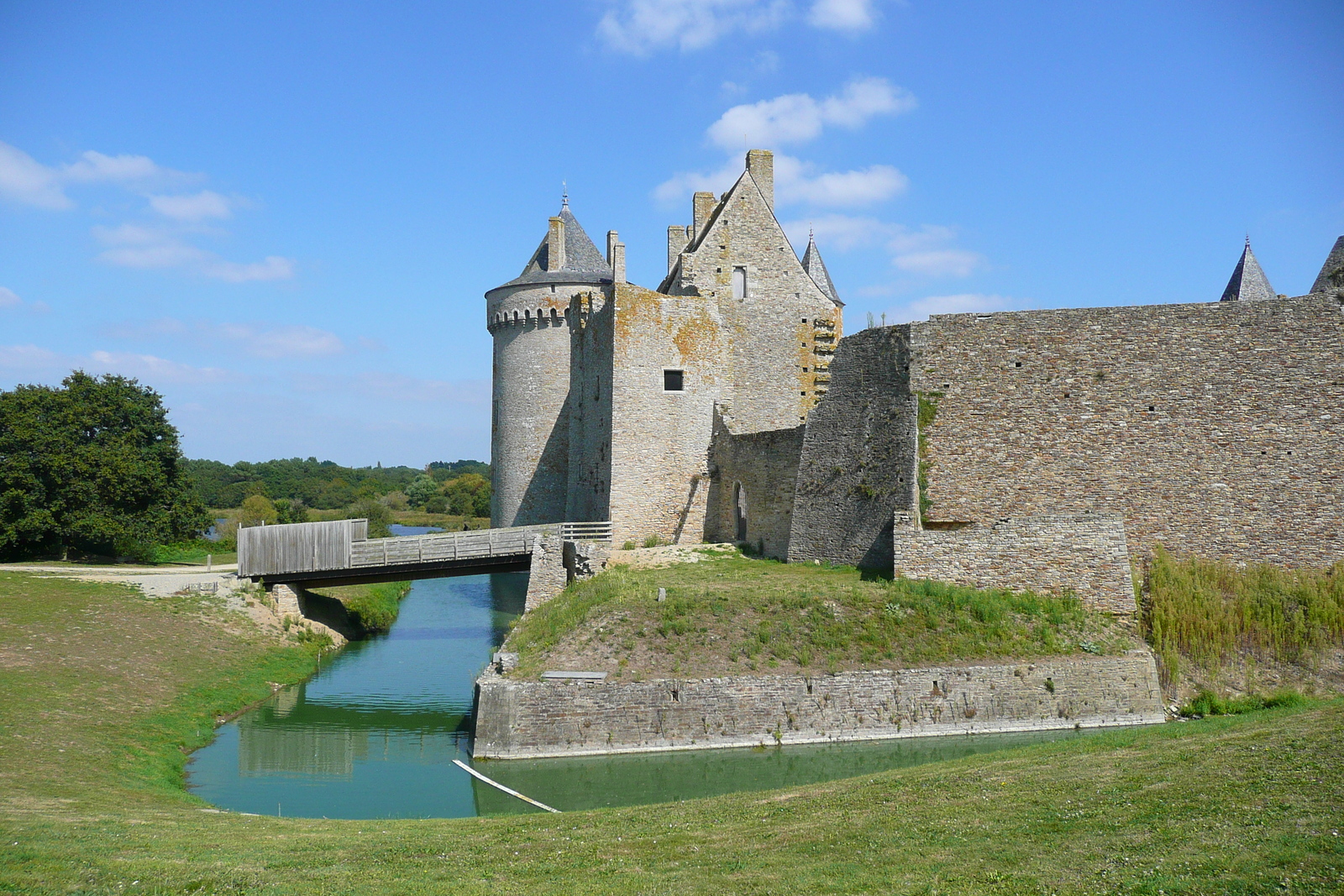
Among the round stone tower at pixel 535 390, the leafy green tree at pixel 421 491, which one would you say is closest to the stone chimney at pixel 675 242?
the round stone tower at pixel 535 390

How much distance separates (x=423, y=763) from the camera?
16.7m

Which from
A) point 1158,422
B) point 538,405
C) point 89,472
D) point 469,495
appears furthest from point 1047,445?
point 469,495

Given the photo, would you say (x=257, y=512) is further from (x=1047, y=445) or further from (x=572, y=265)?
(x=1047, y=445)

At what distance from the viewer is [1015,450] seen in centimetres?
2030

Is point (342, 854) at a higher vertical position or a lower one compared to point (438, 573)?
lower

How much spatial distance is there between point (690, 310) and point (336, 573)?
1215 centimetres

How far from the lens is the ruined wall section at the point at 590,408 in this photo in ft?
88.6

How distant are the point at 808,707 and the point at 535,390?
19960mm

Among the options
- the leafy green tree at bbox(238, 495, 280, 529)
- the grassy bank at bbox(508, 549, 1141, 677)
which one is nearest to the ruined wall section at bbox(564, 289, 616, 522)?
the grassy bank at bbox(508, 549, 1141, 677)

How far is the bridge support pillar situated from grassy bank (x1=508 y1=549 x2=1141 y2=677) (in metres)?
4.91

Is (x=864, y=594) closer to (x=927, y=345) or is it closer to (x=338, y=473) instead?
(x=927, y=345)

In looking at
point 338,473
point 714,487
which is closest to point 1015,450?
point 714,487

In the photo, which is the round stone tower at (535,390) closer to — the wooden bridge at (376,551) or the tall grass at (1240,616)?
the wooden bridge at (376,551)

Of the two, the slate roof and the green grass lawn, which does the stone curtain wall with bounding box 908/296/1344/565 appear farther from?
the slate roof
